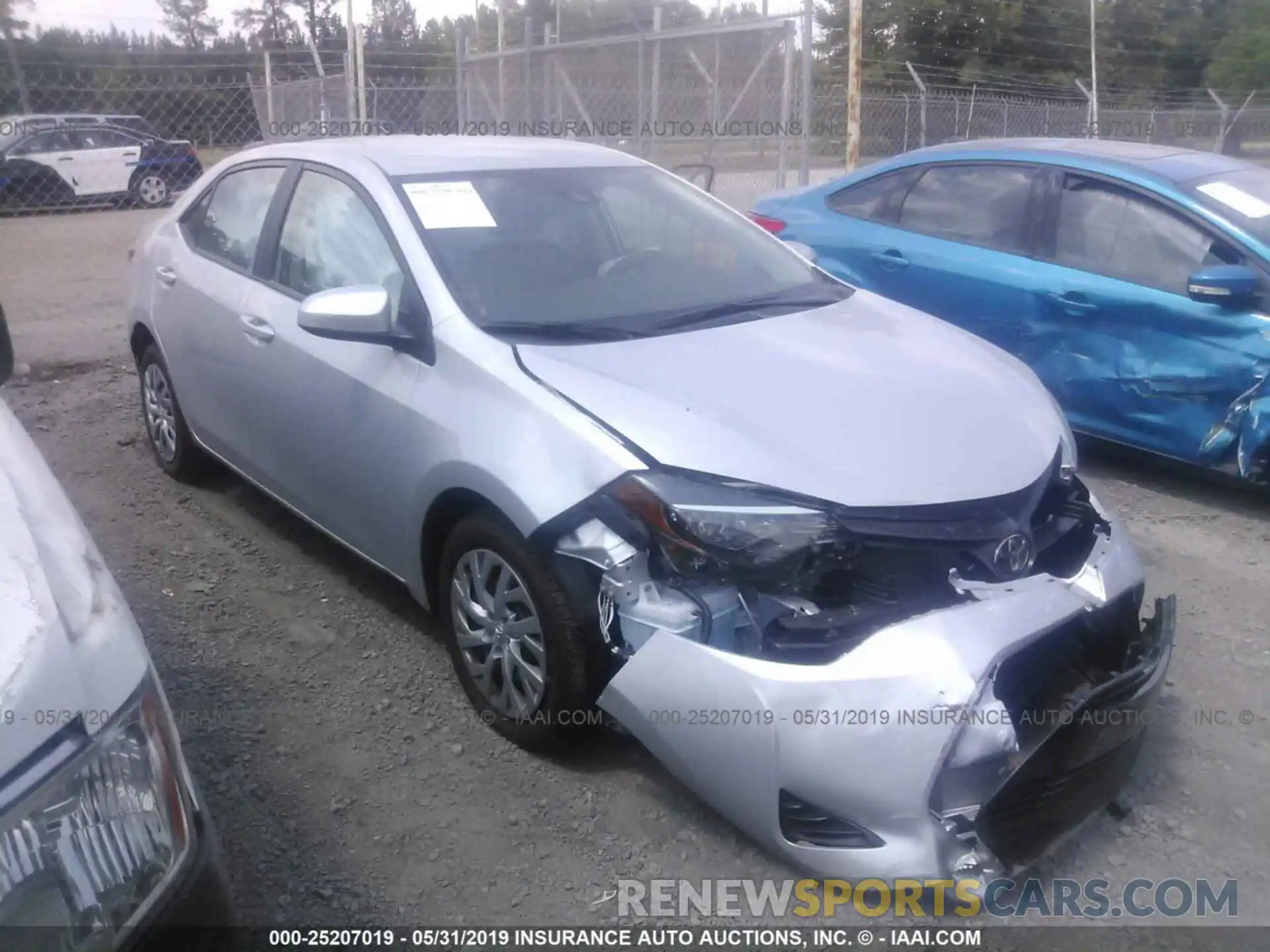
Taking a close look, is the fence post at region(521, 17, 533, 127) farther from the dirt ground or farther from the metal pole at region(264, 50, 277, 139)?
the dirt ground

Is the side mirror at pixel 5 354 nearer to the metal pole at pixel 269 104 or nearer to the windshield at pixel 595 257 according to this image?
the windshield at pixel 595 257

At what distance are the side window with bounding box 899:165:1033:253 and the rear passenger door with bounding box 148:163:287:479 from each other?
3.23 m

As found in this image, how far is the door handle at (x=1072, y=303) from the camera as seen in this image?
4.93 meters

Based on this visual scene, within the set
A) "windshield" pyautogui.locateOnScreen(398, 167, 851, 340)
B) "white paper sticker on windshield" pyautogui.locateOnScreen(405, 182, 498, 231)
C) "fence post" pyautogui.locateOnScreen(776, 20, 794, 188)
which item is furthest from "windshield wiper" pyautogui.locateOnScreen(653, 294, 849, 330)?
"fence post" pyautogui.locateOnScreen(776, 20, 794, 188)

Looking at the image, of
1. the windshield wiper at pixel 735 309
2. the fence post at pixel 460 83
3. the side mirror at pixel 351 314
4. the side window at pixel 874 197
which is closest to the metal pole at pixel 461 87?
the fence post at pixel 460 83

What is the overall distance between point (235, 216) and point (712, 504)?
9.18 feet

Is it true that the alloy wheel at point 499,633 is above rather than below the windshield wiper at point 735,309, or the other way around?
below

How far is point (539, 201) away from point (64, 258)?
9690 millimetres

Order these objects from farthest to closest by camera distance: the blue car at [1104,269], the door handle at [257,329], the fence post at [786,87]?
the fence post at [786,87] → the blue car at [1104,269] → the door handle at [257,329]

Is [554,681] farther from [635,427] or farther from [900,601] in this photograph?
[900,601]

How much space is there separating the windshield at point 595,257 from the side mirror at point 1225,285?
5.32ft

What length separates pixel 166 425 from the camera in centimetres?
504

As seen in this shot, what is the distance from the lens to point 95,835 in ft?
4.83

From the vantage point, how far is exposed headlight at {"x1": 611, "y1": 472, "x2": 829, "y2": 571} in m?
2.49
